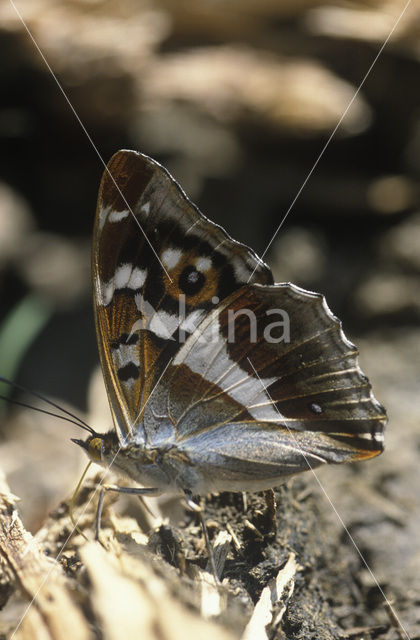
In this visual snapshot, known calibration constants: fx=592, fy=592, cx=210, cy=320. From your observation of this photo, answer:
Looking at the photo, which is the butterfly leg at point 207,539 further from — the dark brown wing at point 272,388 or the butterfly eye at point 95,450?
the butterfly eye at point 95,450

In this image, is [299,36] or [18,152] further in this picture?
[18,152]

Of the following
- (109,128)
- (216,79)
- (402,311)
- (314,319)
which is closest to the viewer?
(314,319)

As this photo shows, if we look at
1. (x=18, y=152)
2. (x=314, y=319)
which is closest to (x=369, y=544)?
(x=314, y=319)

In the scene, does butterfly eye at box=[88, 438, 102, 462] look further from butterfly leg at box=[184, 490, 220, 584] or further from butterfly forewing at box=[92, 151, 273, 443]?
butterfly leg at box=[184, 490, 220, 584]

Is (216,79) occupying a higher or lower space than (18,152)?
higher

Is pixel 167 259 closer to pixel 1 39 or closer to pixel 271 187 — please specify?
pixel 271 187

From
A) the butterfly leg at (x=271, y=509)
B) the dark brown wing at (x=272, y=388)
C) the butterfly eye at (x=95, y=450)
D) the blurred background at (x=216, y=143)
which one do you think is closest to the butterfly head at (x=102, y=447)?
the butterfly eye at (x=95, y=450)

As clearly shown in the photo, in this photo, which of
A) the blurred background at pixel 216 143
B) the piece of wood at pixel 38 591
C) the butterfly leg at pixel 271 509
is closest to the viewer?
the piece of wood at pixel 38 591
